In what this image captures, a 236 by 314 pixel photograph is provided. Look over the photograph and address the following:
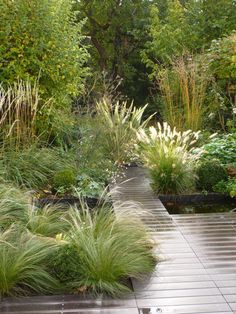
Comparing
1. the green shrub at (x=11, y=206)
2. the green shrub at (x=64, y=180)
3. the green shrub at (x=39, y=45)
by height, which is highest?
the green shrub at (x=39, y=45)

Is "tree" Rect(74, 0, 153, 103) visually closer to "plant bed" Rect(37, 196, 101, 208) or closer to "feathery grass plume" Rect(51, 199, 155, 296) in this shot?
"plant bed" Rect(37, 196, 101, 208)

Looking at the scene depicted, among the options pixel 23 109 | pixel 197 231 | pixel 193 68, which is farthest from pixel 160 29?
pixel 197 231

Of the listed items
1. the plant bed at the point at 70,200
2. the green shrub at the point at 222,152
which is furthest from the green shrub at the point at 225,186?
the plant bed at the point at 70,200

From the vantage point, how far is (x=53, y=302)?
123 inches

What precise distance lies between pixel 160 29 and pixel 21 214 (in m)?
9.69

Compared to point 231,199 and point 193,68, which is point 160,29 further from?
point 231,199

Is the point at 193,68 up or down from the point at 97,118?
up

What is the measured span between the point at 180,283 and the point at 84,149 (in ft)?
13.5

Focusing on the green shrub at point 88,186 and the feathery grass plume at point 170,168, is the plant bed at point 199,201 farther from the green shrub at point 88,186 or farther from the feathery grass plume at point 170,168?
the green shrub at point 88,186

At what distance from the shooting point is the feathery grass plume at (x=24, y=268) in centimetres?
332

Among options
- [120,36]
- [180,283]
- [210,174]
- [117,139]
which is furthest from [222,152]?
[120,36]

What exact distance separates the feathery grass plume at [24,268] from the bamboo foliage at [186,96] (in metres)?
5.94

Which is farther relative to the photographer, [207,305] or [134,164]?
[134,164]

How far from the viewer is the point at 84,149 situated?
7156 mm
